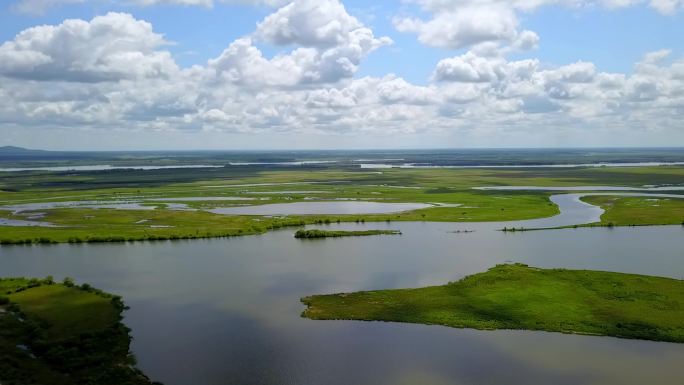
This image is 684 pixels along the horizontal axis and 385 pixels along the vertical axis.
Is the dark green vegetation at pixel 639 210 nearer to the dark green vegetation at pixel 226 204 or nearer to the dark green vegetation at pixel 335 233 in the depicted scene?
the dark green vegetation at pixel 226 204

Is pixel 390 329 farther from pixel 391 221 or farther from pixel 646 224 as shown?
pixel 646 224

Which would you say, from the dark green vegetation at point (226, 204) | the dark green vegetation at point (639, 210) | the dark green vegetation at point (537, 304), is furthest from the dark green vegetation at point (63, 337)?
the dark green vegetation at point (639, 210)

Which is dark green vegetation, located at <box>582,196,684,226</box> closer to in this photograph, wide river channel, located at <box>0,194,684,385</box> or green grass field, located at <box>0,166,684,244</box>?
green grass field, located at <box>0,166,684,244</box>

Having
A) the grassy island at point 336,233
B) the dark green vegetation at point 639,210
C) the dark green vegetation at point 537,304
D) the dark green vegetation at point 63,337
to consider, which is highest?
the dark green vegetation at point 639,210

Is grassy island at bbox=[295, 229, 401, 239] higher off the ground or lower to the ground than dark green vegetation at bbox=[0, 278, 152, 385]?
higher

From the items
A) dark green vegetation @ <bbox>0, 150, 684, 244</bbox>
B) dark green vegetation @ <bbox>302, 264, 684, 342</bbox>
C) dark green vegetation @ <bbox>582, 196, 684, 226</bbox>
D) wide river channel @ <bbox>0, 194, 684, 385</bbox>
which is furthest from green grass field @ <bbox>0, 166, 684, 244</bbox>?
dark green vegetation @ <bbox>302, 264, 684, 342</bbox>
